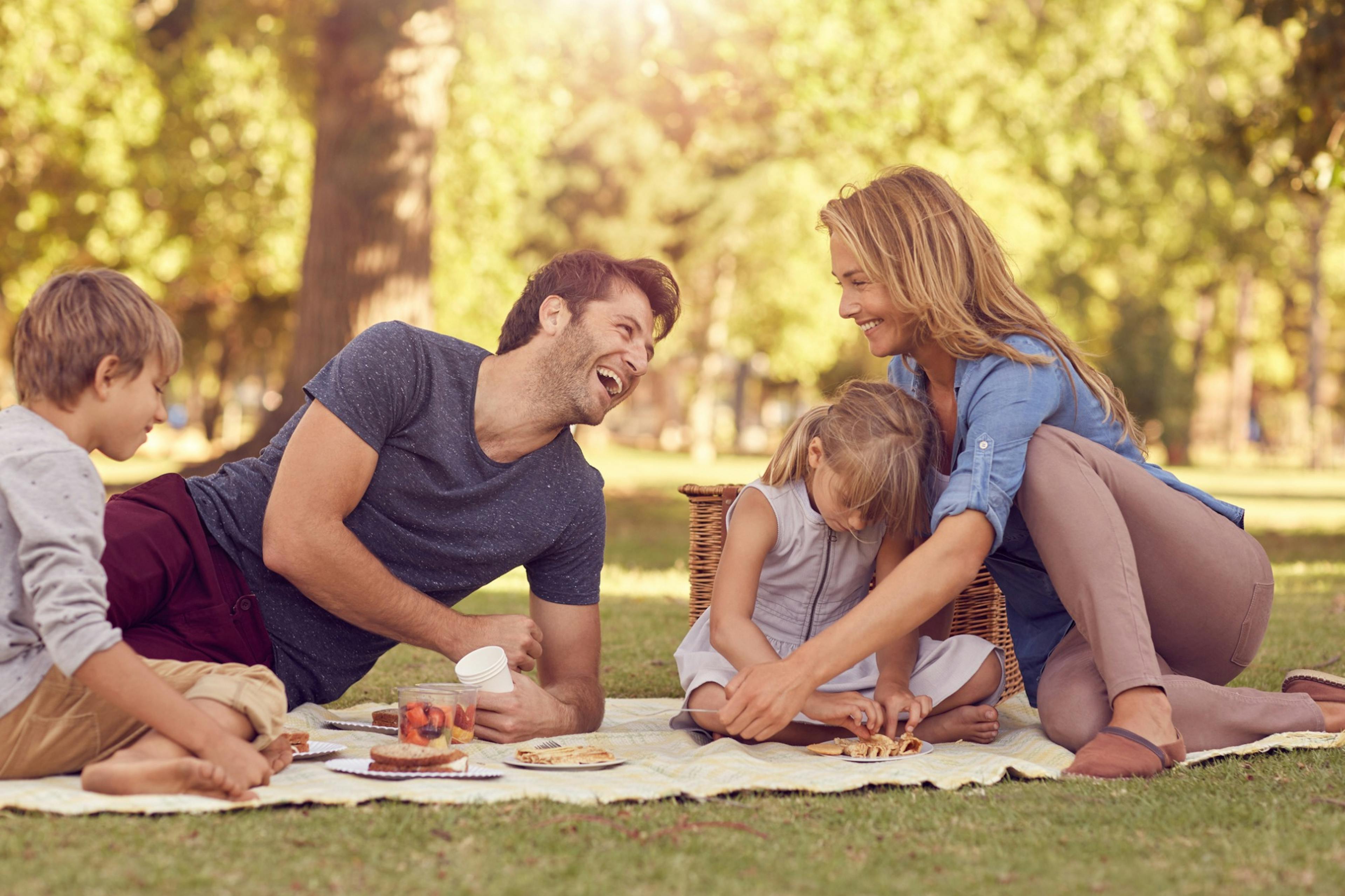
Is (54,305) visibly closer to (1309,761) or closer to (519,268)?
(1309,761)

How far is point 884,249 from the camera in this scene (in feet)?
11.3

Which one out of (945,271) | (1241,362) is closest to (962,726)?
(945,271)

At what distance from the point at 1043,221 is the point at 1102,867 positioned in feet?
75.0

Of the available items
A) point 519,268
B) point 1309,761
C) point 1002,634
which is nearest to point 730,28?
point 519,268

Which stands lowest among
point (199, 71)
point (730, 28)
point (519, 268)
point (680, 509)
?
point (680, 509)

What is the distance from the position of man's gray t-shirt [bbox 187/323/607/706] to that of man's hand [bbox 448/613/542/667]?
0.46ft

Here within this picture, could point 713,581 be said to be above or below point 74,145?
below

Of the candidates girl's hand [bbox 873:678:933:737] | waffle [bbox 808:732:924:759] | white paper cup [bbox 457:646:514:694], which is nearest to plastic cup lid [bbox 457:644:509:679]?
white paper cup [bbox 457:646:514:694]

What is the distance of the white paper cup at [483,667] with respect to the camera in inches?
132

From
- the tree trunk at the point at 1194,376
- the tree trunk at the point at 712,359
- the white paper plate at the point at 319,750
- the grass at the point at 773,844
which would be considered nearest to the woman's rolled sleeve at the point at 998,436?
the grass at the point at 773,844

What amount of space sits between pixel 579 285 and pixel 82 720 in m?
1.67

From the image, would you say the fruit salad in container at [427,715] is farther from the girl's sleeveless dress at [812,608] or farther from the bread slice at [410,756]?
the girl's sleeveless dress at [812,608]

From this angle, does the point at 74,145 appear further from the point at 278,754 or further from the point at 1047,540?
the point at 1047,540

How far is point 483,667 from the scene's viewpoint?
3.36 m
